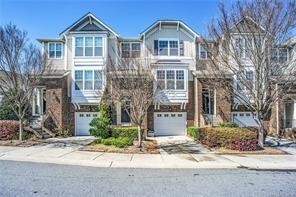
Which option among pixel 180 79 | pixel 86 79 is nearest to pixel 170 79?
pixel 180 79

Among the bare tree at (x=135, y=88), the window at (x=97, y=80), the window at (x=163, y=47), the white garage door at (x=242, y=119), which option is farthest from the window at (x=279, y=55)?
the window at (x=97, y=80)

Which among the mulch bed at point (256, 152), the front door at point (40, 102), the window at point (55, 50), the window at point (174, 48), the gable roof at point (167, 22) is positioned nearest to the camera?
the mulch bed at point (256, 152)

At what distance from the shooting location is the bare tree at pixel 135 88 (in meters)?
18.3

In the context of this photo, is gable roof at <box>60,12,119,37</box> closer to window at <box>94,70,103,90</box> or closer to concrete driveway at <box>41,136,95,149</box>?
window at <box>94,70,103,90</box>

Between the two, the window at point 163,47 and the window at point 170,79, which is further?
the window at point 163,47

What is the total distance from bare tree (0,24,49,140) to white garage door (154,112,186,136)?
35.8ft

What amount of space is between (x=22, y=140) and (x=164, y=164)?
11.7 m

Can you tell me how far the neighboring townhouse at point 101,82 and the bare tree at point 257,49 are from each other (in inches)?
310

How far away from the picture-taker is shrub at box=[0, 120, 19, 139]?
72.8 feet

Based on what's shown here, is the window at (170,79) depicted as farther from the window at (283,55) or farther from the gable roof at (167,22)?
the window at (283,55)

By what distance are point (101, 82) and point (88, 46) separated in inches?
150

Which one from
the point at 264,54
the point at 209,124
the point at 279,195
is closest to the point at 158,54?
the point at 209,124

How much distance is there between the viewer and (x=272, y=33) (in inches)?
681

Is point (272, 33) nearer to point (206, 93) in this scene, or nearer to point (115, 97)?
point (115, 97)
